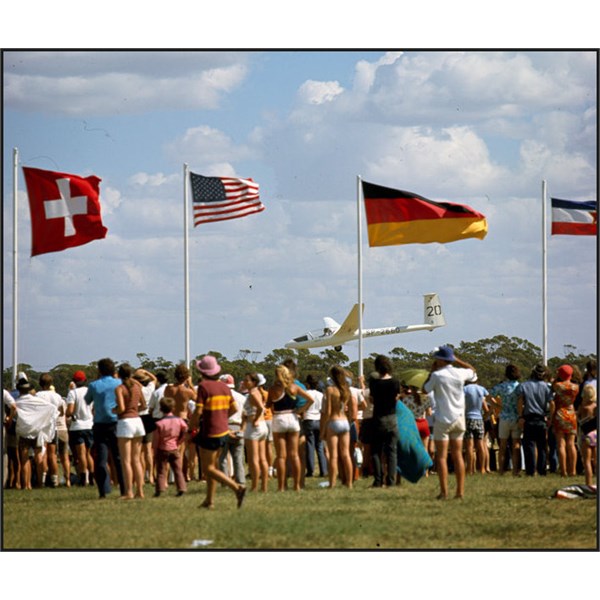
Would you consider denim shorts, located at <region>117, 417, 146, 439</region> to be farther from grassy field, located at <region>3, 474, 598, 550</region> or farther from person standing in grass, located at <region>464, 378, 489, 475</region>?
person standing in grass, located at <region>464, 378, 489, 475</region>

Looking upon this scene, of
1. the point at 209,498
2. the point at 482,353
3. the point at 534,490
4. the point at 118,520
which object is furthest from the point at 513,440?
the point at 482,353

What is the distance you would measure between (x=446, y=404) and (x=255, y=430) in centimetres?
273

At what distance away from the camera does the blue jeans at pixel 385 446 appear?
17.2 m

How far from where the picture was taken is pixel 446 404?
1558 cm

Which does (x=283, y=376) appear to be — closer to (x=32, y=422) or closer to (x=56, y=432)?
(x=32, y=422)

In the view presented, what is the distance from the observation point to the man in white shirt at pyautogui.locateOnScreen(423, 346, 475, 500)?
51.0ft

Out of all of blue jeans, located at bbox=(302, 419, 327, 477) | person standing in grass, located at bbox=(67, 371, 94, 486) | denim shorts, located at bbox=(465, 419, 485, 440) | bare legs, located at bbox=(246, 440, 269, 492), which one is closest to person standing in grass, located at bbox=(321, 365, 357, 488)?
bare legs, located at bbox=(246, 440, 269, 492)

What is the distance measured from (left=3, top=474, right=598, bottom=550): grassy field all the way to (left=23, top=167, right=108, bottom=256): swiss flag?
5.52 metres

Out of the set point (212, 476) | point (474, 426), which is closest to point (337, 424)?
point (212, 476)

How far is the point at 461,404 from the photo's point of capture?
15711 mm

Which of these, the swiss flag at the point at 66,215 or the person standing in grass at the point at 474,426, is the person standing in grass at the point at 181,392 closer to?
the person standing in grass at the point at 474,426

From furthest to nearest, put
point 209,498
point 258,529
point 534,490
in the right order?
point 534,490, point 209,498, point 258,529

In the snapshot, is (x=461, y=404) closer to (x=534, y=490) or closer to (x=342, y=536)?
A: (x=534, y=490)

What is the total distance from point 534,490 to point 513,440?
291cm
